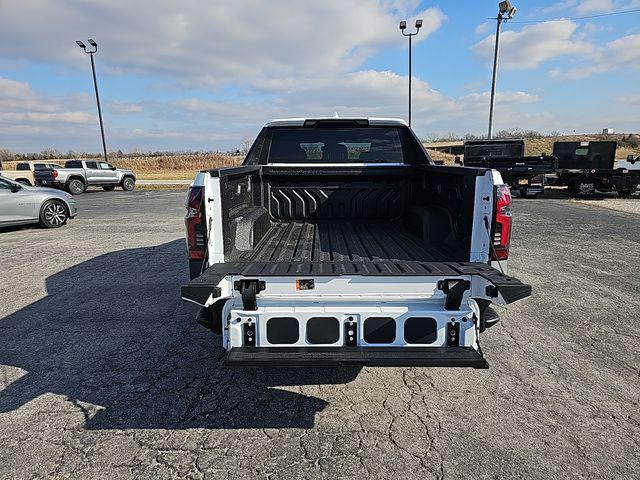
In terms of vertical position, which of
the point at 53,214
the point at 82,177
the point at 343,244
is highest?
the point at 82,177

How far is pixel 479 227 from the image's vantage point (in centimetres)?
297

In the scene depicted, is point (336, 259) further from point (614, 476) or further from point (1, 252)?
point (1, 252)

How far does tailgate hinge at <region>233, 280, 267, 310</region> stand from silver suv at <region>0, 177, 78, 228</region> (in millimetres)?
9810

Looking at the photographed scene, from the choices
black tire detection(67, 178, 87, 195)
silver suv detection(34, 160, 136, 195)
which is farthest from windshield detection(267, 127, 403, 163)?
black tire detection(67, 178, 87, 195)

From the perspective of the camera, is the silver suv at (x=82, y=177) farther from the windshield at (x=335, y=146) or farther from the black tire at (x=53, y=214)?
the windshield at (x=335, y=146)

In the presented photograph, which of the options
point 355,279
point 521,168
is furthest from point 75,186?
point 355,279

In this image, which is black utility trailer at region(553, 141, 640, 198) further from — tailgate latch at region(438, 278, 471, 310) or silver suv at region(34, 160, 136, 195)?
silver suv at region(34, 160, 136, 195)

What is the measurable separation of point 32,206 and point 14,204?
1.16 feet

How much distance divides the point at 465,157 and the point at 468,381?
14.5 meters

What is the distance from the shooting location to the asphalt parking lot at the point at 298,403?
2322 mm

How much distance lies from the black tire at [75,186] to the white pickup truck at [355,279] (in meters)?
21.3

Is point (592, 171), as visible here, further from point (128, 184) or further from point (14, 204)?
point (128, 184)

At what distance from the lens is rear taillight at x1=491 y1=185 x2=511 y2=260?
288 centimetres

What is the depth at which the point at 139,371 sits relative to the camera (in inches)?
130
